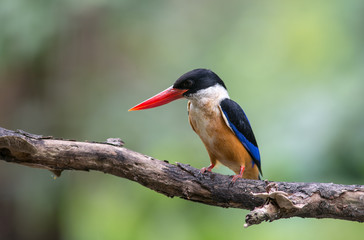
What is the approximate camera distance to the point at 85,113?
17.9 ft

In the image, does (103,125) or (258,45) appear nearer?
(103,125)

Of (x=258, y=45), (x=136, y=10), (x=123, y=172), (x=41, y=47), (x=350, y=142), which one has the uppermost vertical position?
(x=258, y=45)

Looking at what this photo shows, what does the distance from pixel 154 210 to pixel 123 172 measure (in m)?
1.70

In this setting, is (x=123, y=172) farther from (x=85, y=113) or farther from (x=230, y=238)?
(x=85, y=113)

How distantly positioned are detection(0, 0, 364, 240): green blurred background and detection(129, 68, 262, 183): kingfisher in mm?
533

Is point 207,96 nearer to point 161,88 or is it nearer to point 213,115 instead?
point 213,115

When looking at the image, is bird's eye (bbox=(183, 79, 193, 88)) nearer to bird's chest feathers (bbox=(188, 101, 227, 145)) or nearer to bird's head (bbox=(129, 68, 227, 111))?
bird's head (bbox=(129, 68, 227, 111))

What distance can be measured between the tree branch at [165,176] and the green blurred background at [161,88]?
773mm

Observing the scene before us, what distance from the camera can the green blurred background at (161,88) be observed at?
13.1 feet

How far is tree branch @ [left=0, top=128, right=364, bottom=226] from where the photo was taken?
274cm

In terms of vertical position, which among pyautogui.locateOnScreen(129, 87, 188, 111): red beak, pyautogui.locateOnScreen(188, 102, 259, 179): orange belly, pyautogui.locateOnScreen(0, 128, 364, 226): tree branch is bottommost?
pyautogui.locateOnScreen(0, 128, 364, 226): tree branch

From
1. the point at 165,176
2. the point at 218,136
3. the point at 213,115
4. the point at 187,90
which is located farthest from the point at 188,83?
the point at 165,176

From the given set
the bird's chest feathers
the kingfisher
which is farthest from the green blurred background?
the bird's chest feathers

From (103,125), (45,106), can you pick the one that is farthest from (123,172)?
(45,106)
